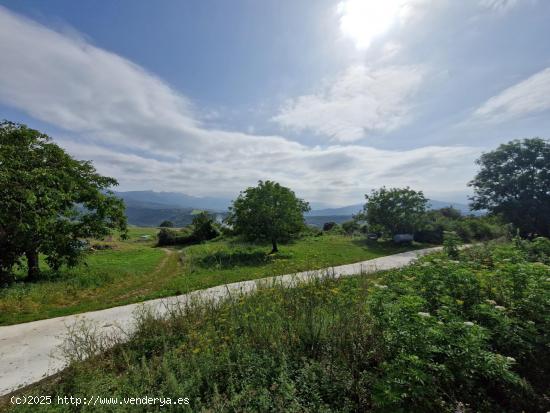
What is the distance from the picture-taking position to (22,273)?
48.3ft

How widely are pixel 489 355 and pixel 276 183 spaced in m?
20.5

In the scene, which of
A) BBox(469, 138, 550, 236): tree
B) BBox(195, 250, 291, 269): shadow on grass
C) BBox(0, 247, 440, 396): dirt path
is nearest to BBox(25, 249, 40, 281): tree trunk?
BBox(0, 247, 440, 396): dirt path

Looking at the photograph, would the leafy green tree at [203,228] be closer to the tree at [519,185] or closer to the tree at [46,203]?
the tree at [46,203]

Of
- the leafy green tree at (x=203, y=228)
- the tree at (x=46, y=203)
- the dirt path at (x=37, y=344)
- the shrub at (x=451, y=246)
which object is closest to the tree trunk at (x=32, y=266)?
the tree at (x=46, y=203)

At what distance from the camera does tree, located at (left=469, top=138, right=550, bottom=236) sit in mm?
24562

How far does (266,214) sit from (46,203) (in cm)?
1338

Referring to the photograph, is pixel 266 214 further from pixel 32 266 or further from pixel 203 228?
pixel 203 228

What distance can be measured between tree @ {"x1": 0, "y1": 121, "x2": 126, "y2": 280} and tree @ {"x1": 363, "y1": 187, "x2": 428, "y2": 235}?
23260 millimetres

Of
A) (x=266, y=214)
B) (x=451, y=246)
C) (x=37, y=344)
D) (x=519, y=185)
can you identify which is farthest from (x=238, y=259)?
(x=519, y=185)

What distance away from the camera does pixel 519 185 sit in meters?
25.3

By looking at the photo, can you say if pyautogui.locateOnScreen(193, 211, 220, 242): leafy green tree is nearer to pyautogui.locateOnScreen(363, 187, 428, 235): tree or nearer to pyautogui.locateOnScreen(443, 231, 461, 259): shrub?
pyautogui.locateOnScreen(363, 187, 428, 235): tree

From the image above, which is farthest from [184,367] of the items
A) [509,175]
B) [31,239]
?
[509,175]

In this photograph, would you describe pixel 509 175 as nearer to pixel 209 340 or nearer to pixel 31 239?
pixel 209 340

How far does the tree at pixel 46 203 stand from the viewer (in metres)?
9.86
